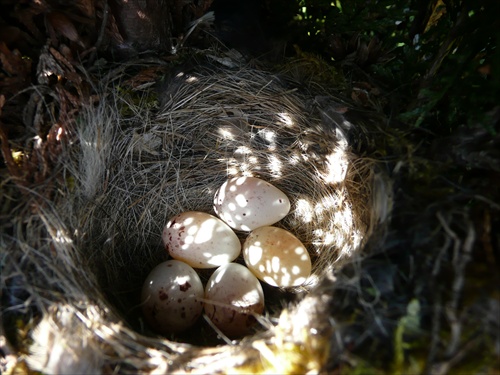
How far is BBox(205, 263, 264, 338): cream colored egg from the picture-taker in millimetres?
1395

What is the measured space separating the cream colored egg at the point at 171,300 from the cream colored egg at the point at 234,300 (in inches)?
2.2

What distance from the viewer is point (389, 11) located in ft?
4.77

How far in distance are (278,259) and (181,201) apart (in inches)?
18.3

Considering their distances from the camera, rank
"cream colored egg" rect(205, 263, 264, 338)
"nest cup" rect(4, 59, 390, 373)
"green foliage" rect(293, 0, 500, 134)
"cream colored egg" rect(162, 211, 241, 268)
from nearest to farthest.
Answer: "nest cup" rect(4, 59, 390, 373) → "green foliage" rect(293, 0, 500, 134) → "cream colored egg" rect(205, 263, 264, 338) → "cream colored egg" rect(162, 211, 241, 268)

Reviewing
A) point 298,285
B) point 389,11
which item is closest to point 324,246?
point 298,285

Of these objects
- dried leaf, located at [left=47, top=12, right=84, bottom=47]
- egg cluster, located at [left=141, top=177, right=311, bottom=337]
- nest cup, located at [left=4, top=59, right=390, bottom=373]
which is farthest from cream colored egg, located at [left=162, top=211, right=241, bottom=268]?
dried leaf, located at [left=47, top=12, right=84, bottom=47]

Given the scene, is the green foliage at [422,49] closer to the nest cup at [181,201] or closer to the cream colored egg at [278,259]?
the nest cup at [181,201]

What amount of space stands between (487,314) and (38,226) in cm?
Result: 120

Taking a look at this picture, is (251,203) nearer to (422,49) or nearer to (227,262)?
(227,262)

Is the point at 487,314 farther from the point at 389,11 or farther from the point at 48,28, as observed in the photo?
the point at 48,28

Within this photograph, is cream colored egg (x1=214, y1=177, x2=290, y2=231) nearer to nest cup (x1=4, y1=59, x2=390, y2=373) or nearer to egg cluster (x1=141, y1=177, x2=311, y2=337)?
egg cluster (x1=141, y1=177, x2=311, y2=337)

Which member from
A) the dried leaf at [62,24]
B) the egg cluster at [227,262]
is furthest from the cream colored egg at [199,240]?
the dried leaf at [62,24]

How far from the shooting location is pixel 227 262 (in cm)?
158

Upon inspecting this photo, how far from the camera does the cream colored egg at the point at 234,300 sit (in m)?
1.39
